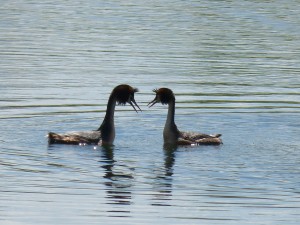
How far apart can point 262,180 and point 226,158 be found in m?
1.87

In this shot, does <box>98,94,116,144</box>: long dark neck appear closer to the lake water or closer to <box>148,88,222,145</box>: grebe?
the lake water

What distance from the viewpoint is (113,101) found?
68.8ft

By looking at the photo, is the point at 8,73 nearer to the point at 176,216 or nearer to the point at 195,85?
the point at 195,85

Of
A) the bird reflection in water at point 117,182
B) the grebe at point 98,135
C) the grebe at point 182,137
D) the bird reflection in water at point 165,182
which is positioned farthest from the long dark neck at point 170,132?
the bird reflection in water at point 117,182

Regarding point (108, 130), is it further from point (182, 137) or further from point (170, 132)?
point (182, 137)

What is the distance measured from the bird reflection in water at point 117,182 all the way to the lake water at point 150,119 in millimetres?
25

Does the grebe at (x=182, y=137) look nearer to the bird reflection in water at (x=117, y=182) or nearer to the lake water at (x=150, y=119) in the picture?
the lake water at (x=150, y=119)

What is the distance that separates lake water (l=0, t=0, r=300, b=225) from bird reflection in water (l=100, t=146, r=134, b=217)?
25mm

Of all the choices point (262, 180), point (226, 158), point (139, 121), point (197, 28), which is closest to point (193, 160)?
point (226, 158)

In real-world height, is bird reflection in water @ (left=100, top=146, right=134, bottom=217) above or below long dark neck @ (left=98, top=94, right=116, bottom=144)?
below

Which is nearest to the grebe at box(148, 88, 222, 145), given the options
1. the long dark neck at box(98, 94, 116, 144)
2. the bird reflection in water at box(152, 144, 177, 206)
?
the bird reflection in water at box(152, 144, 177, 206)

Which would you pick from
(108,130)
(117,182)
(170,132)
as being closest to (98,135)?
(108,130)

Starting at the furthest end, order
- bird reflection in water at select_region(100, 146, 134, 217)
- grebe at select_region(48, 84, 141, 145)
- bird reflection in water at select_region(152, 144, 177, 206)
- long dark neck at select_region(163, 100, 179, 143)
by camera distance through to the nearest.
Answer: long dark neck at select_region(163, 100, 179, 143)
grebe at select_region(48, 84, 141, 145)
bird reflection in water at select_region(152, 144, 177, 206)
bird reflection in water at select_region(100, 146, 134, 217)

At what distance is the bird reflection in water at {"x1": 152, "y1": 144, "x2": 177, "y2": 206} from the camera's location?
15.9 metres
